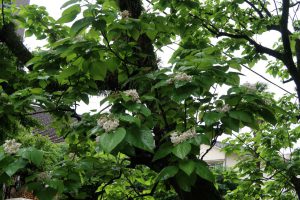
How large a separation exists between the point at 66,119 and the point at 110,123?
45.3 inches

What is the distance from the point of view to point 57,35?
3.32 m

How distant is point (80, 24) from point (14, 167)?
71 cm

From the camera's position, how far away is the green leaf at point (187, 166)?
1369 mm

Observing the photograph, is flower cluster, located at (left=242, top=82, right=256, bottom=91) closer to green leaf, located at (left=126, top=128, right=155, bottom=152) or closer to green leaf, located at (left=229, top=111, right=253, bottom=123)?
green leaf, located at (left=229, top=111, right=253, bottom=123)

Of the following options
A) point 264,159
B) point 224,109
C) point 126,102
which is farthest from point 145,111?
point 264,159

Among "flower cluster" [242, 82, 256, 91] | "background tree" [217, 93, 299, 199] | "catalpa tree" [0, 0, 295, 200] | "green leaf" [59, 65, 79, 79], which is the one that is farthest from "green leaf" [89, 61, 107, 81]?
"background tree" [217, 93, 299, 199]

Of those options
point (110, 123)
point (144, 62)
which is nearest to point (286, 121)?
point (144, 62)

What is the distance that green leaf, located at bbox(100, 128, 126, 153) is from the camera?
4.05 ft

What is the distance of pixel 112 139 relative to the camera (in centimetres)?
127

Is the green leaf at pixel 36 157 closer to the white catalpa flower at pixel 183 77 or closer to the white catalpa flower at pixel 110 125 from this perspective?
the white catalpa flower at pixel 110 125

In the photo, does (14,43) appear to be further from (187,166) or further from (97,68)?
(187,166)

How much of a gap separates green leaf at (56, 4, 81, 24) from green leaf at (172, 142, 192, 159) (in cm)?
82

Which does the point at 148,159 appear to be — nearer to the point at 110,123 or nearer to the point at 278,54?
the point at 110,123

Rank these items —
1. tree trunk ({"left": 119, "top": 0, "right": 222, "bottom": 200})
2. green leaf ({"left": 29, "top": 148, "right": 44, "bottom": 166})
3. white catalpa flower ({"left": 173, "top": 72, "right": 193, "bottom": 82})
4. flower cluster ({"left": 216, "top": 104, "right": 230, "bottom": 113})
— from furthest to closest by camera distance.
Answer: tree trunk ({"left": 119, "top": 0, "right": 222, "bottom": 200}), flower cluster ({"left": 216, "top": 104, "right": 230, "bottom": 113}), white catalpa flower ({"left": 173, "top": 72, "right": 193, "bottom": 82}), green leaf ({"left": 29, "top": 148, "right": 44, "bottom": 166})
